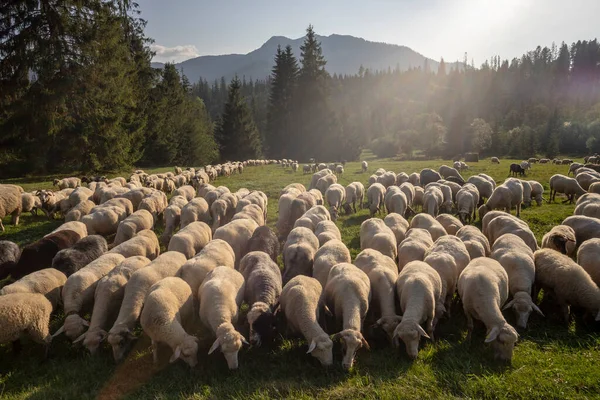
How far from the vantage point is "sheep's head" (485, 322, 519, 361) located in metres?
5.95

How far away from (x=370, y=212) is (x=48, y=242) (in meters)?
12.9

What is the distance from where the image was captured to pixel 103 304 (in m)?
7.41

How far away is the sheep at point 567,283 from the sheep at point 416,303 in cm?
251

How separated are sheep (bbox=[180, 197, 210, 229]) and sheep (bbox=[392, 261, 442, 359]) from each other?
912 centimetres

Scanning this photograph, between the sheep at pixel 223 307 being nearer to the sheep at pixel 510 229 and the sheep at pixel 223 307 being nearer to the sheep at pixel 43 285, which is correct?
the sheep at pixel 43 285

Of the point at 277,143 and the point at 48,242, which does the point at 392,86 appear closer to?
the point at 277,143

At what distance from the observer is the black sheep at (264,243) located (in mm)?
10109

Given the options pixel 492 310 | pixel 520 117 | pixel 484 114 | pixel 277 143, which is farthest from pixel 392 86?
pixel 492 310

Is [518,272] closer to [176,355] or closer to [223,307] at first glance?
[223,307]

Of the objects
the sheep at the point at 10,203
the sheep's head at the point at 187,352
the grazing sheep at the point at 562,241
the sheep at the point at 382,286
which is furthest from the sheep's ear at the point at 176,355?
the sheep at the point at 10,203

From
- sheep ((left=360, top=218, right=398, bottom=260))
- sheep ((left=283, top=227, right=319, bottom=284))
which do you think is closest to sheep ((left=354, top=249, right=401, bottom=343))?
sheep ((left=360, top=218, right=398, bottom=260))

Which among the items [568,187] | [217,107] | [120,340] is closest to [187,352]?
[120,340]

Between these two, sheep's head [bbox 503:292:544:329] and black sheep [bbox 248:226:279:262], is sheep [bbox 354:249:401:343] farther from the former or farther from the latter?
black sheep [bbox 248:226:279:262]

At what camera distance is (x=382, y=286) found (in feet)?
25.0
